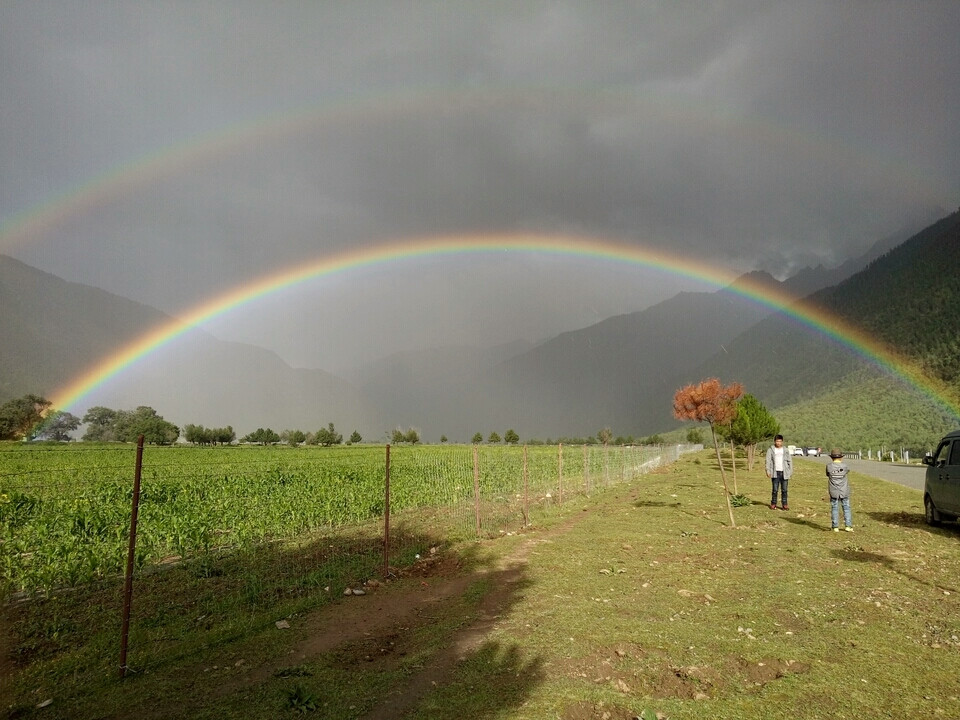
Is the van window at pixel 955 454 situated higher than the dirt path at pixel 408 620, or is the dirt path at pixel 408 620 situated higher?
the van window at pixel 955 454

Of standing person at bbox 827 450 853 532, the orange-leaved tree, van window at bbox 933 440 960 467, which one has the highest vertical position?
the orange-leaved tree

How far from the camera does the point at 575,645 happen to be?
6.59m

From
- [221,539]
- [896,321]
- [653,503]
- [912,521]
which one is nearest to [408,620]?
[221,539]

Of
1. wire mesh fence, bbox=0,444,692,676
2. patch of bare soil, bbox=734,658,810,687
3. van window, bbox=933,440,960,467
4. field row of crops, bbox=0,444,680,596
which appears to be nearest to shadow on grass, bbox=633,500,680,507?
field row of crops, bbox=0,444,680,596

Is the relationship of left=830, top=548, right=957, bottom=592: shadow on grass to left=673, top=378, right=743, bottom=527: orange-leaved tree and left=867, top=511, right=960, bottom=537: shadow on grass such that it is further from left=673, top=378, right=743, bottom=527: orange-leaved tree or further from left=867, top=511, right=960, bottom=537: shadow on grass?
left=867, top=511, right=960, bottom=537: shadow on grass

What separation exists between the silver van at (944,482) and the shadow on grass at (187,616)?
11363 mm

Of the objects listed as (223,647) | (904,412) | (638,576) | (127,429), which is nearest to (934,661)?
(638,576)

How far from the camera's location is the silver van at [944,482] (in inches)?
533

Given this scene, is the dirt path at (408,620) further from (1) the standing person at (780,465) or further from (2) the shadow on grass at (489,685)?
(1) the standing person at (780,465)

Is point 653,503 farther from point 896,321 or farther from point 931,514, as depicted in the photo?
point 896,321

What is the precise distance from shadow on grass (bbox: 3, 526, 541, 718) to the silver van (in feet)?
37.3

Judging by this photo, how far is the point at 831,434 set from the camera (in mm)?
84562

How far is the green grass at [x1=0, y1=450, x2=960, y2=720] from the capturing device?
536 centimetres

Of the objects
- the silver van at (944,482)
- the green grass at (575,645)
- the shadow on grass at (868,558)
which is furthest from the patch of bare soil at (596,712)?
the silver van at (944,482)
